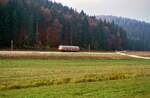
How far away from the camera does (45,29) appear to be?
3903 inches

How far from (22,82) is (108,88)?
5378mm

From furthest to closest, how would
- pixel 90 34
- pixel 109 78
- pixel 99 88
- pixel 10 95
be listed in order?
pixel 90 34 → pixel 109 78 → pixel 99 88 → pixel 10 95

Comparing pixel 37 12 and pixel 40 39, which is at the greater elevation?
pixel 37 12

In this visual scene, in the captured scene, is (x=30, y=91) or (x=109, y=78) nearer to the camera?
(x=30, y=91)

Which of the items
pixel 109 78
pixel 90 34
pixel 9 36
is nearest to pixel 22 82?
pixel 109 78

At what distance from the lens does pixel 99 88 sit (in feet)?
63.0

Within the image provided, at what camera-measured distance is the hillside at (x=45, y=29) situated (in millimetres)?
77875

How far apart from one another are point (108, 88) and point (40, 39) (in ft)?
258

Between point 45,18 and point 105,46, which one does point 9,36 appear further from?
point 105,46

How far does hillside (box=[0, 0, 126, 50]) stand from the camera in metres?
77.9

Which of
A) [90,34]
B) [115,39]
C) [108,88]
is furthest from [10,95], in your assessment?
[115,39]

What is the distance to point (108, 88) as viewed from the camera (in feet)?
63.8

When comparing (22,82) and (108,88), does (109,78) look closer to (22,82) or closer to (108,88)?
(108,88)

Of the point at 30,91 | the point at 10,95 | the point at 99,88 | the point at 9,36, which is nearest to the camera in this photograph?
the point at 10,95
